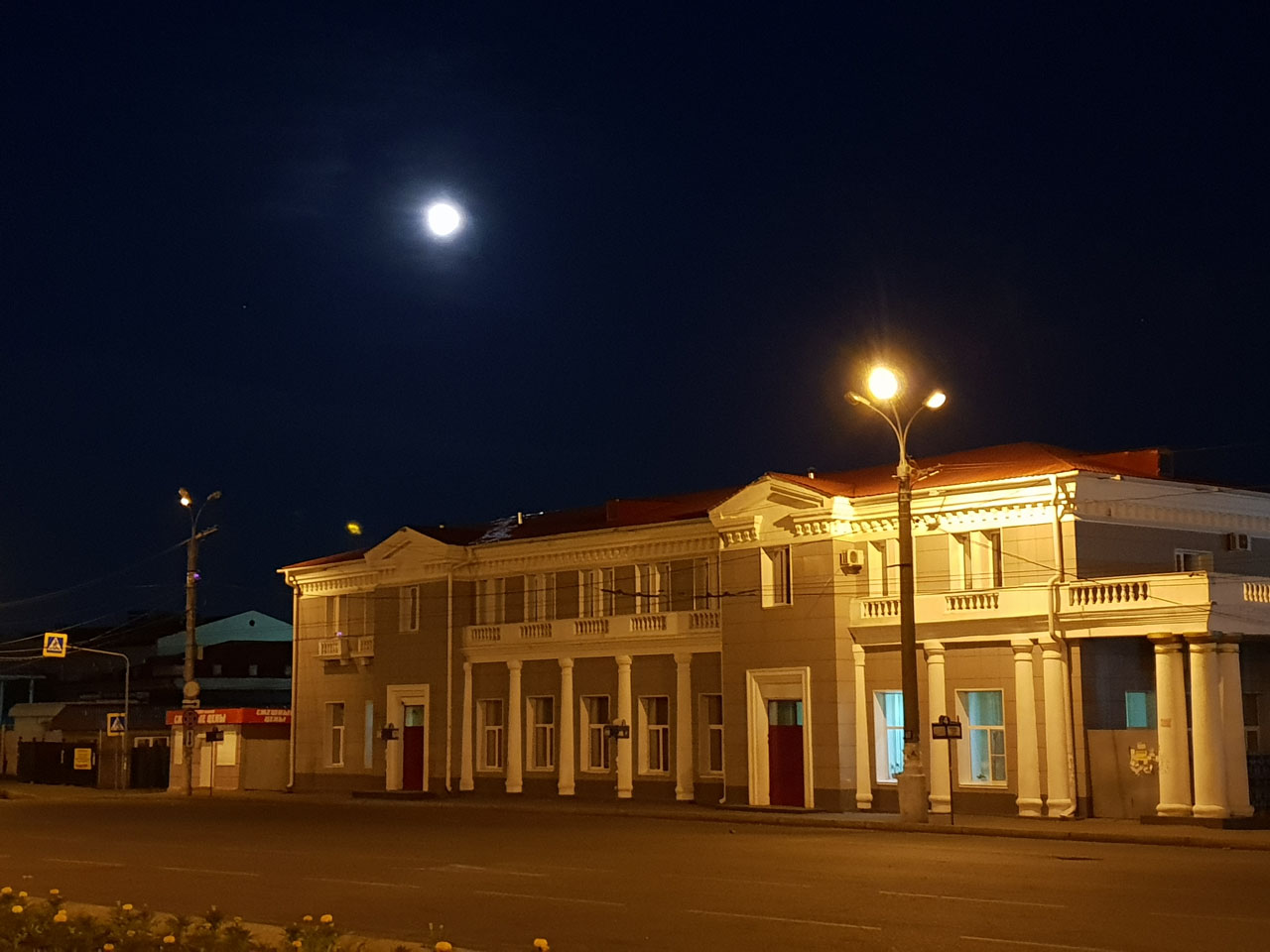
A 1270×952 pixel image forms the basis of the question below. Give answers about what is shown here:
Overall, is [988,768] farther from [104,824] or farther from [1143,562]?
[104,824]

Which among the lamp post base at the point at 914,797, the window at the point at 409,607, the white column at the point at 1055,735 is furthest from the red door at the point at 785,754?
the window at the point at 409,607

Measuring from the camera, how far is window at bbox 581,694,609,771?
45219 millimetres

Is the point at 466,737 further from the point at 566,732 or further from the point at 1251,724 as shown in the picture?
the point at 1251,724

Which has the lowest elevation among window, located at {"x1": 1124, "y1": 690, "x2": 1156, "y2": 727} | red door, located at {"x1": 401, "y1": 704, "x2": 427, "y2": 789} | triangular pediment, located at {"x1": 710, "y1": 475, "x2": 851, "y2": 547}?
red door, located at {"x1": 401, "y1": 704, "x2": 427, "y2": 789}

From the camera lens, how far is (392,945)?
492 inches

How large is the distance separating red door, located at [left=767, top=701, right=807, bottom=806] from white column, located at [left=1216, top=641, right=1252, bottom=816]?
10.4 meters

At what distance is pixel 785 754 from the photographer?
130 ft

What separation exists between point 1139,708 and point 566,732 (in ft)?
54.3

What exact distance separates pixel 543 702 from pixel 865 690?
12132mm

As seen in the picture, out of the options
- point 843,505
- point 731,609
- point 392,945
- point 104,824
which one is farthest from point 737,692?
point 392,945

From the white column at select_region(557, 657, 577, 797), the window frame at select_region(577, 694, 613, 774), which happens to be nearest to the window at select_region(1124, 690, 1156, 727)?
the window frame at select_region(577, 694, 613, 774)

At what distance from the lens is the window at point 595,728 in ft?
148

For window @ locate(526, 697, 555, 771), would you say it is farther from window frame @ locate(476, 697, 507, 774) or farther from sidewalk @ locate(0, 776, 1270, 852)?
sidewalk @ locate(0, 776, 1270, 852)

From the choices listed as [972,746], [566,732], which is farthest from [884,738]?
[566,732]
